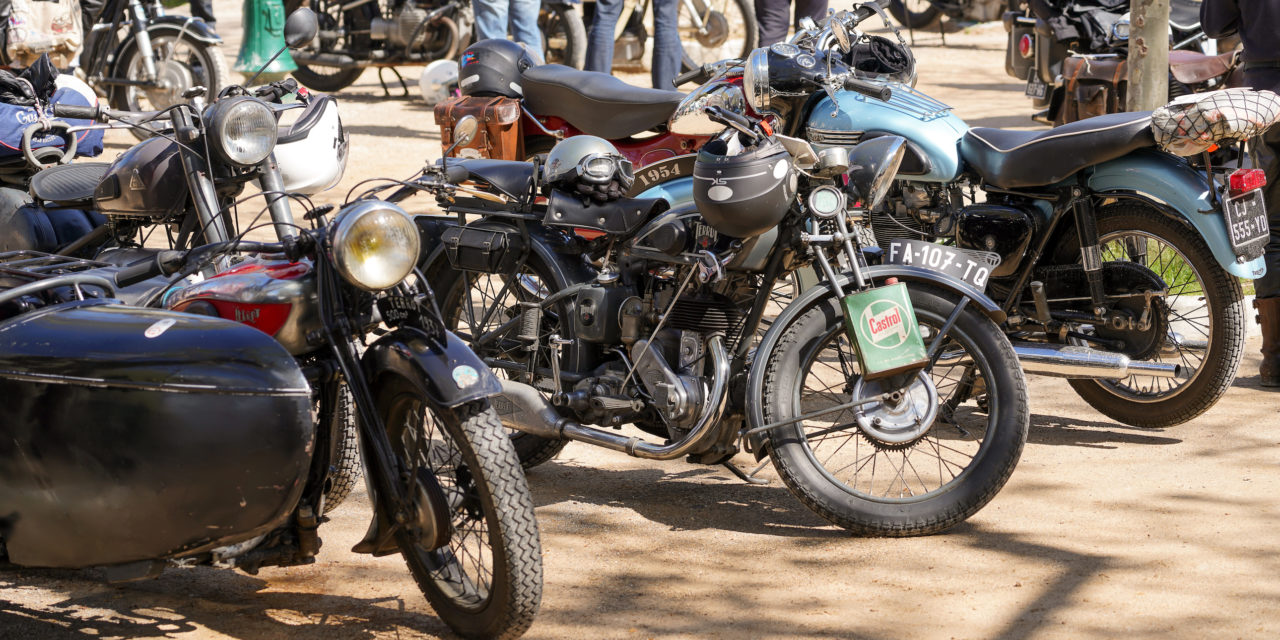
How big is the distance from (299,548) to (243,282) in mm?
657

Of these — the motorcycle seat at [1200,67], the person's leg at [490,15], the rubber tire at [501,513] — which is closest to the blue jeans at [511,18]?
the person's leg at [490,15]

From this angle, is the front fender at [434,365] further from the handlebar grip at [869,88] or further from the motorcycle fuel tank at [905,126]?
the motorcycle fuel tank at [905,126]

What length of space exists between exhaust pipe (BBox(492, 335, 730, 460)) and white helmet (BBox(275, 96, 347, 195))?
1.41 m

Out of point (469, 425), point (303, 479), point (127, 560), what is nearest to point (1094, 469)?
point (469, 425)

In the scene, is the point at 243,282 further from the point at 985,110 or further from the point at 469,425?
the point at 985,110

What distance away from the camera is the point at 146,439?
3.16 meters

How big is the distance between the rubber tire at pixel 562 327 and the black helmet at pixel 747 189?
71cm

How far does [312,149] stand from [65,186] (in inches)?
36.0

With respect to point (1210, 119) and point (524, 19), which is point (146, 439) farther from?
point (524, 19)

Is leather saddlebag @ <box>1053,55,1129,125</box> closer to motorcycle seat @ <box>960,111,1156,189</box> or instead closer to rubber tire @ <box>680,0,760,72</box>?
motorcycle seat @ <box>960,111,1156,189</box>

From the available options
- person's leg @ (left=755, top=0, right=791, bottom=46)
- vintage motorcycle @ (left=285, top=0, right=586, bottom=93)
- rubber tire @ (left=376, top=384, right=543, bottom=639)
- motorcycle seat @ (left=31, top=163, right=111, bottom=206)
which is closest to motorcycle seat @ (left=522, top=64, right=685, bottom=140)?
motorcycle seat @ (left=31, top=163, right=111, bottom=206)

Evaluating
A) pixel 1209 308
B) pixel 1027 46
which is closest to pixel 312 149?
pixel 1209 308

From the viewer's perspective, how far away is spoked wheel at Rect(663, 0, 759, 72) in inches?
549

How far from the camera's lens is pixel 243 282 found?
3.52 m
